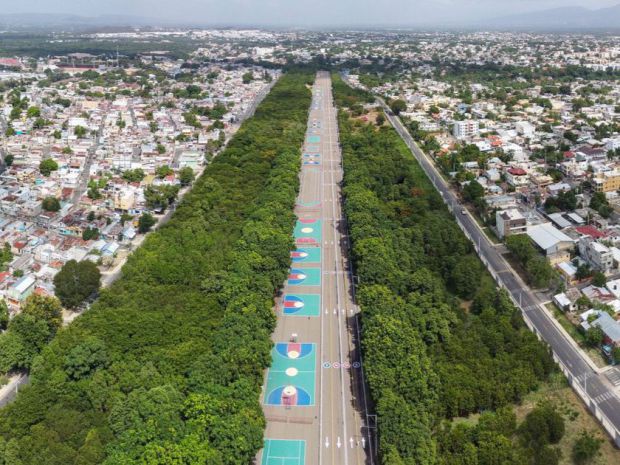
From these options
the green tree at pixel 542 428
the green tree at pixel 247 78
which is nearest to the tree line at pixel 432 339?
the green tree at pixel 542 428

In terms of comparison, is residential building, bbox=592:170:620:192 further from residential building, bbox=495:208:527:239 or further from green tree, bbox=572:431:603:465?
green tree, bbox=572:431:603:465

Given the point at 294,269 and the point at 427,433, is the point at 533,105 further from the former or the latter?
the point at 427,433

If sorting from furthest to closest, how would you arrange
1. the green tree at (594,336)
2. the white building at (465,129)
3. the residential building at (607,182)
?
the white building at (465,129), the residential building at (607,182), the green tree at (594,336)

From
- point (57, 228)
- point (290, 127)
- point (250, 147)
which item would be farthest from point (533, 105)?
point (57, 228)

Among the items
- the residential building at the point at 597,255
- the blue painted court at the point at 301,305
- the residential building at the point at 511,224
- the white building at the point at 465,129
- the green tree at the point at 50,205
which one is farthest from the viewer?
the white building at the point at 465,129

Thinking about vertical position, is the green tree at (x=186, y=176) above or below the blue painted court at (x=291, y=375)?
above

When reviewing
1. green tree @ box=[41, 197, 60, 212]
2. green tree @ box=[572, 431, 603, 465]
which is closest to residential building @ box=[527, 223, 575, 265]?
green tree @ box=[572, 431, 603, 465]

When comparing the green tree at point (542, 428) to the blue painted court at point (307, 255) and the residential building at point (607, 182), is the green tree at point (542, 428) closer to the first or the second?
the blue painted court at point (307, 255)
